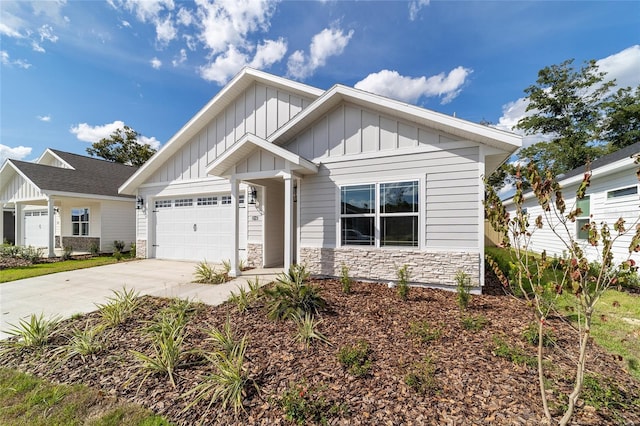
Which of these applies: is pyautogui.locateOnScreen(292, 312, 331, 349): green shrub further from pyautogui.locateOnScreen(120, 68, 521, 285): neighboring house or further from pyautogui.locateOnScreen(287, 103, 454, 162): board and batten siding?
pyautogui.locateOnScreen(287, 103, 454, 162): board and batten siding

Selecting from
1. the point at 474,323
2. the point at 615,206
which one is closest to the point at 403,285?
the point at 474,323

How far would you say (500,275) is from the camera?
9.11 ft

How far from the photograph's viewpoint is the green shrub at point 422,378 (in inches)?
108

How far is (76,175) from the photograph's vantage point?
14.9 meters

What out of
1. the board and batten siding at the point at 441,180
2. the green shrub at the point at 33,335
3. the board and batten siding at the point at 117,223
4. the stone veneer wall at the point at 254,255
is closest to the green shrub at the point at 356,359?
the board and batten siding at the point at 441,180

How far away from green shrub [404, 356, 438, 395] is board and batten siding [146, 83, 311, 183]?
825 centimetres

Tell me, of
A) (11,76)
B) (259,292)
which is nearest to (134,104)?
(11,76)

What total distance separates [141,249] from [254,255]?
6271mm

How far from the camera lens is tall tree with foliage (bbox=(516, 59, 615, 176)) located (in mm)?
19891

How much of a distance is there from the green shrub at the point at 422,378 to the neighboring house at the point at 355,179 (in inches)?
140

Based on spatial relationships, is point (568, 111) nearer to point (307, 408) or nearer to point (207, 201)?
point (207, 201)

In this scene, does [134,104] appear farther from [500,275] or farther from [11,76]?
[500,275]

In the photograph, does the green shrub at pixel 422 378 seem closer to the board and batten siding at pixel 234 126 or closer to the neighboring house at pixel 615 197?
the neighboring house at pixel 615 197

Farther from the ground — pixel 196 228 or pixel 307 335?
pixel 196 228
